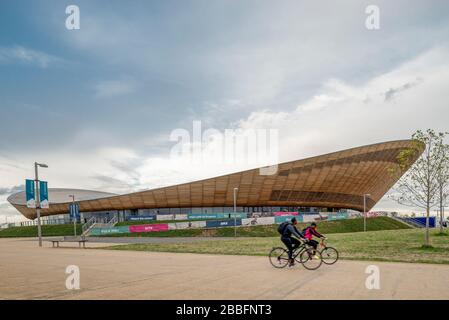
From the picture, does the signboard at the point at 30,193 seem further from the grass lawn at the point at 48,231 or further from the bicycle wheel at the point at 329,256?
the grass lawn at the point at 48,231

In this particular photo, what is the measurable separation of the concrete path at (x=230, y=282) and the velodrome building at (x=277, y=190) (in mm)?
43145

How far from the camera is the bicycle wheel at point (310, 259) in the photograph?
11969 mm

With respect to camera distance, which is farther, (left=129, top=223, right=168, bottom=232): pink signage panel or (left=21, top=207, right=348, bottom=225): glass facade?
(left=21, top=207, right=348, bottom=225): glass facade

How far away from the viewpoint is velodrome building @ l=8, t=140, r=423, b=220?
57.3 m

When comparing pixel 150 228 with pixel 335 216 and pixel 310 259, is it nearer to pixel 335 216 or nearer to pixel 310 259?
pixel 335 216

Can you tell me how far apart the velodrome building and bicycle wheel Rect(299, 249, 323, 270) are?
142 ft

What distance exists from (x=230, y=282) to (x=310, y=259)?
3629 mm

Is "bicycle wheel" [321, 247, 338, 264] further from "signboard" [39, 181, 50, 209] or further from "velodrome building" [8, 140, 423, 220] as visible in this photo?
"velodrome building" [8, 140, 423, 220]

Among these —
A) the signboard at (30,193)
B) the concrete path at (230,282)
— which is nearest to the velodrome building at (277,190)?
the signboard at (30,193)

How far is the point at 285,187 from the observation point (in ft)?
196

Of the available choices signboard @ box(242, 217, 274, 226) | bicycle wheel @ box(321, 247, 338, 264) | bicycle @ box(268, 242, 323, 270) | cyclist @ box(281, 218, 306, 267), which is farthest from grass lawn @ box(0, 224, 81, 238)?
bicycle wheel @ box(321, 247, 338, 264)

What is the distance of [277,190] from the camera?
59594 millimetres
